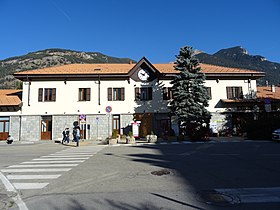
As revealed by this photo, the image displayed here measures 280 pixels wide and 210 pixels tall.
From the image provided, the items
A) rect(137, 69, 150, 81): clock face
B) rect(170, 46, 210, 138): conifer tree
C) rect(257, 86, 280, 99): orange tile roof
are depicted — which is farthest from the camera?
rect(257, 86, 280, 99): orange tile roof

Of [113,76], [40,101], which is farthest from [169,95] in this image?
[40,101]

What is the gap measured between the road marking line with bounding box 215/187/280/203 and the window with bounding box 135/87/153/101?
67.6 feet

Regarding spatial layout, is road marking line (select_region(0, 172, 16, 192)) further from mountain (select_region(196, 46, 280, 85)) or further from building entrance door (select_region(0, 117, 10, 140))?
mountain (select_region(196, 46, 280, 85))

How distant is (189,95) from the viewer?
22.1 m

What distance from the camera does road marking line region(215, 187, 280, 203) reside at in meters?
4.68

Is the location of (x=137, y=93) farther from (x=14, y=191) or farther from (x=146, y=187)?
(x=14, y=191)

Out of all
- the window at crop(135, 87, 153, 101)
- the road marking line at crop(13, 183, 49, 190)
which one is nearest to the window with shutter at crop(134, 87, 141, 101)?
the window at crop(135, 87, 153, 101)

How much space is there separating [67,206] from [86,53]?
127 metres

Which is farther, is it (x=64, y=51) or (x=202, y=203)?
(x=64, y=51)

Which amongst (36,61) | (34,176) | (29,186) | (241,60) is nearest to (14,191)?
(29,186)

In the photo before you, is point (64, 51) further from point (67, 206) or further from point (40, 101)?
point (67, 206)

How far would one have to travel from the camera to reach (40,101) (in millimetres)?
24891

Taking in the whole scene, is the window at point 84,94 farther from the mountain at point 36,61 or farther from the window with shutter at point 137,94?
the mountain at point 36,61

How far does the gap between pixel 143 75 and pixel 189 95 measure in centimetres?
699
